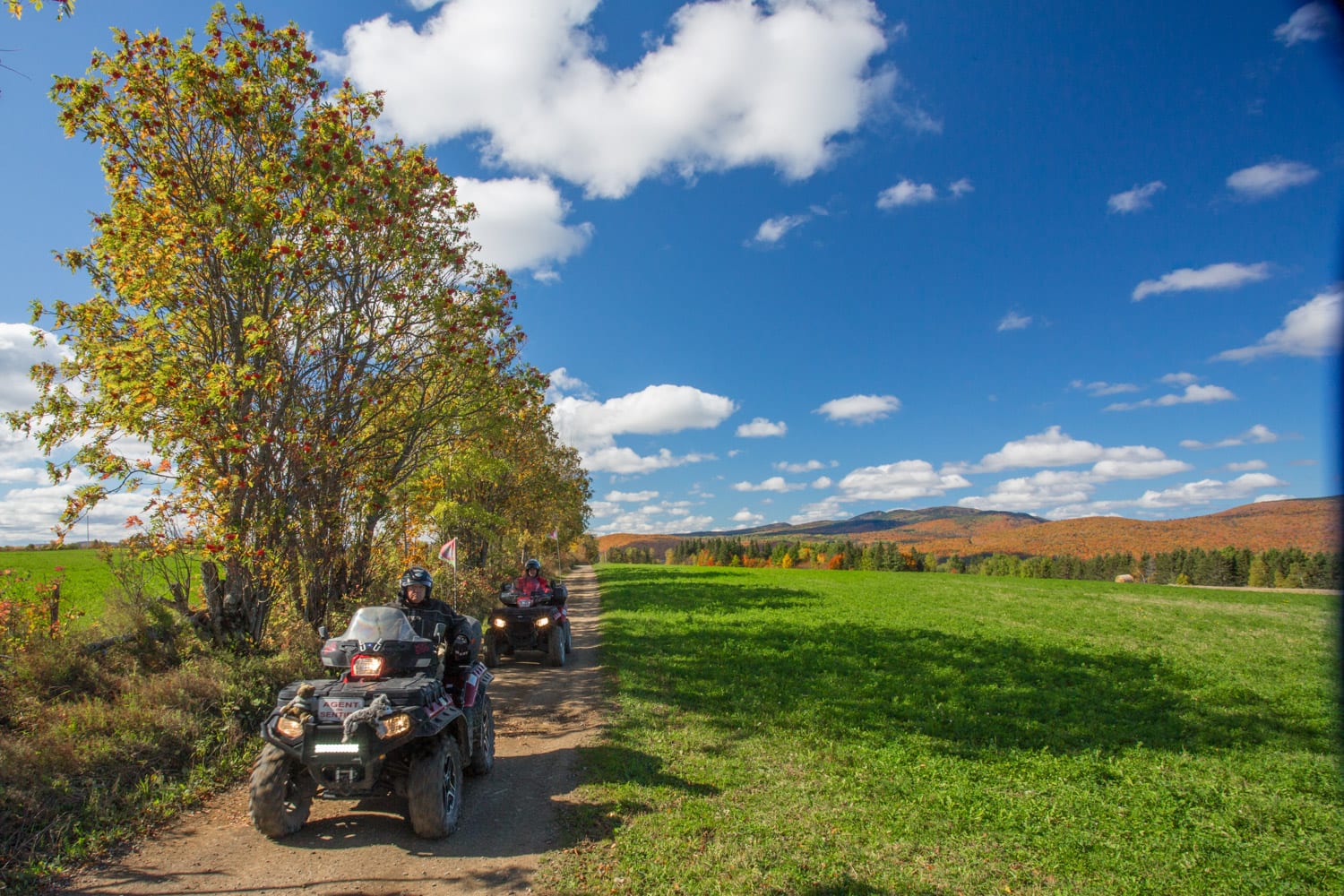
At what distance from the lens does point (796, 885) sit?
4492mm

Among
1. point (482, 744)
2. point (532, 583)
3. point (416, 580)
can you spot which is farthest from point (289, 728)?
point (532, 583)

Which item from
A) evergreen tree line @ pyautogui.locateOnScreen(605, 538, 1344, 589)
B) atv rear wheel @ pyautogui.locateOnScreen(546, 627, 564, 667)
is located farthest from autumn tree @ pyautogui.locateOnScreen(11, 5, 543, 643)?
evergreen tree line @ pyautogui.locateOnScreen(605, 538, 1344, 589)

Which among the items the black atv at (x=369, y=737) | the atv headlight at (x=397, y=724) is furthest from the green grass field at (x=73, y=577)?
the atv headlight at (x=397, y=724)

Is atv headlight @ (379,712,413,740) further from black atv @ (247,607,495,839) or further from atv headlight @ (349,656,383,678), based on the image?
atv headlight @ (349,656,383,678)

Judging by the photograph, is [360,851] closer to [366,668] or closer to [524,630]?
[366,668]

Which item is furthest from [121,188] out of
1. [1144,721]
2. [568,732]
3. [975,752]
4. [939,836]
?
[1144,721]

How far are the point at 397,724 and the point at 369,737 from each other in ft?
0.67

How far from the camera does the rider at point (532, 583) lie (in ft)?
44.1

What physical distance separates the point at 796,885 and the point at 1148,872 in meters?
2.61

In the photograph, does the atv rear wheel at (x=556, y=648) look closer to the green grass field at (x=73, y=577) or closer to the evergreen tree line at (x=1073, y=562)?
the green grass field at (x=73, y=577)

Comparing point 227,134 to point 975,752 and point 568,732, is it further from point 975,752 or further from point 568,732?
point 975,752

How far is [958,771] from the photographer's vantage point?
6840mm

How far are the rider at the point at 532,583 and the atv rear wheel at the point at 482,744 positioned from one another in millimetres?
6448

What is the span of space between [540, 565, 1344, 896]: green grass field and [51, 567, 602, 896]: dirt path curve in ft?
1.30
